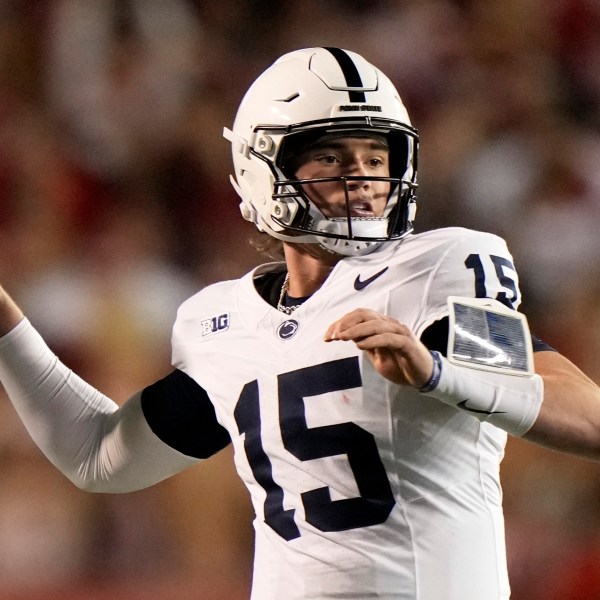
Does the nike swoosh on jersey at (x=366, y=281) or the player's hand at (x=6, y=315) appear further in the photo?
the player's hand at (x=6, y=315)

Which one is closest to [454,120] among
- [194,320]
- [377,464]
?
[194,320]

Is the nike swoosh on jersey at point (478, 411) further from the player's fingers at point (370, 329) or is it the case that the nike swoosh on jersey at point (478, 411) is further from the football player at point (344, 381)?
the player's fingers at point (370, 329)

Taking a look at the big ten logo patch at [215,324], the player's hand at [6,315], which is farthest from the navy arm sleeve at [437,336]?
the player's hand at [6,315]

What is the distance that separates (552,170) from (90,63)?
135cm

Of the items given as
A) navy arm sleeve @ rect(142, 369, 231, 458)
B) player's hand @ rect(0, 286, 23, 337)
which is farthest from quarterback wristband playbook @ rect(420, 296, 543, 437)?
player's hand @ rect(0, 286, 23, 337)

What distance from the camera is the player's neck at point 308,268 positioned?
4.58 feet

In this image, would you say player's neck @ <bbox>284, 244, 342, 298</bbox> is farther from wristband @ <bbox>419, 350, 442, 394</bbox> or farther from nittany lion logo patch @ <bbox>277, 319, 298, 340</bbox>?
wristband @ <bbox>419, 350, 442, 394</bbox>

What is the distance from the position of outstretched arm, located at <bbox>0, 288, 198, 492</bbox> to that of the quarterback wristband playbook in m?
0.56

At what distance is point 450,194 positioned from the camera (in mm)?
2861

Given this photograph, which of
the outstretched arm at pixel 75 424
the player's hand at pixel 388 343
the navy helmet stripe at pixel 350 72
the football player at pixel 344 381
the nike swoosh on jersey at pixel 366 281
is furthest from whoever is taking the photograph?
the outstretched arm at pixel 75 424

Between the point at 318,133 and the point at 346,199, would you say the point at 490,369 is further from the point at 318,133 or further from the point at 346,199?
the point at 318,133

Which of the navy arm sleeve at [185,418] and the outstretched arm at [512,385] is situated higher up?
the outstretched arm at [512,385]

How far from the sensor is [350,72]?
4.65 feet

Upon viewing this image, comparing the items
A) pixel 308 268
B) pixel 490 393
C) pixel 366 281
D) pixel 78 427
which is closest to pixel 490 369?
pixel 490 393
